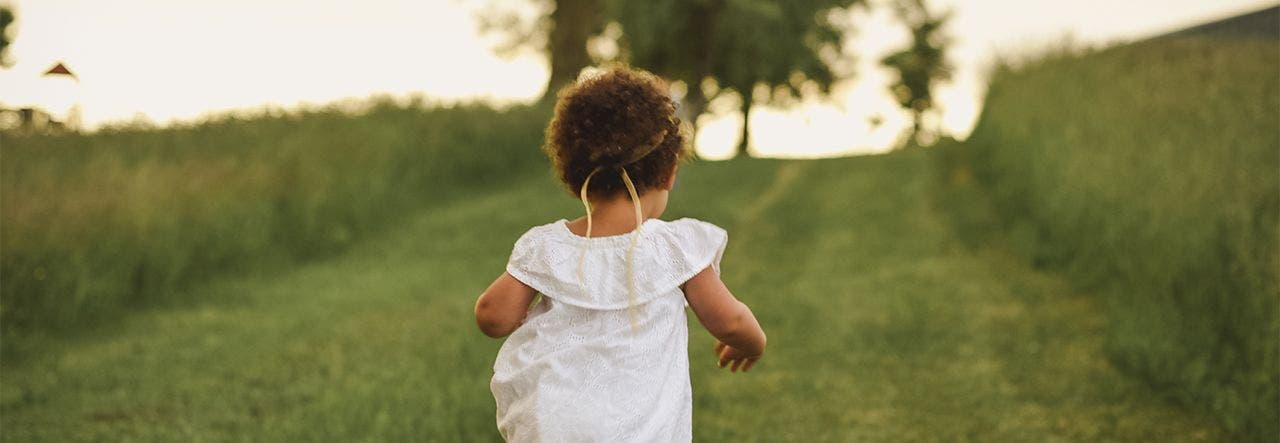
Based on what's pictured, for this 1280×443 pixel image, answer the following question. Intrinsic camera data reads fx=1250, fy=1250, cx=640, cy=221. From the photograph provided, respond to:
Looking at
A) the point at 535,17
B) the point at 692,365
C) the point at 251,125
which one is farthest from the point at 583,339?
the point at 535,17

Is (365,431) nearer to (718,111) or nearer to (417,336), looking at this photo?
(417,336)

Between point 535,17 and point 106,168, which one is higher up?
point 535,17

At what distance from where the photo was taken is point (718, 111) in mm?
39469

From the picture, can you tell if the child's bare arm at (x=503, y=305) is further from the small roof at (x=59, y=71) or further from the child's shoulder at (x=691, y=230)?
the small roof at (x=59, y=71)

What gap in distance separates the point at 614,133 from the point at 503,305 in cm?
51

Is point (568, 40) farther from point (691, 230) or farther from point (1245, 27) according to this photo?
point (691, 230)

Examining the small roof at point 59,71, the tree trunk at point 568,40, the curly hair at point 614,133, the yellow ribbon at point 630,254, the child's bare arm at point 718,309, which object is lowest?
the child's bare arm at point 718,309

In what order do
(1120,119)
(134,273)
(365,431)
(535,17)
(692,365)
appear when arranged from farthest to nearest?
(535,17)
(1120,119)
(134,273)
(692,365)
(365,431)

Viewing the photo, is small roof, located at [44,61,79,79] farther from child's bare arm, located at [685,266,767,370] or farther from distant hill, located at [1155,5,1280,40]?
distant hill, located at [1155,5,1280,40]

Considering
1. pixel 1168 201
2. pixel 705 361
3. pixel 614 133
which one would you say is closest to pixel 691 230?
pixel 614 133

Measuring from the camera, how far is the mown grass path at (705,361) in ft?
19.8

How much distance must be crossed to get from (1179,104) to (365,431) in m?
6.84

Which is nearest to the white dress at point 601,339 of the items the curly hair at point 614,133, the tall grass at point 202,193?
the curly hair at point 614,133

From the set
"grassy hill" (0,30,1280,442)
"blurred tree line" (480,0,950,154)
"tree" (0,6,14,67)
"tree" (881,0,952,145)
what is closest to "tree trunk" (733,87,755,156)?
"blurred tree line" (480,0,950,154)
